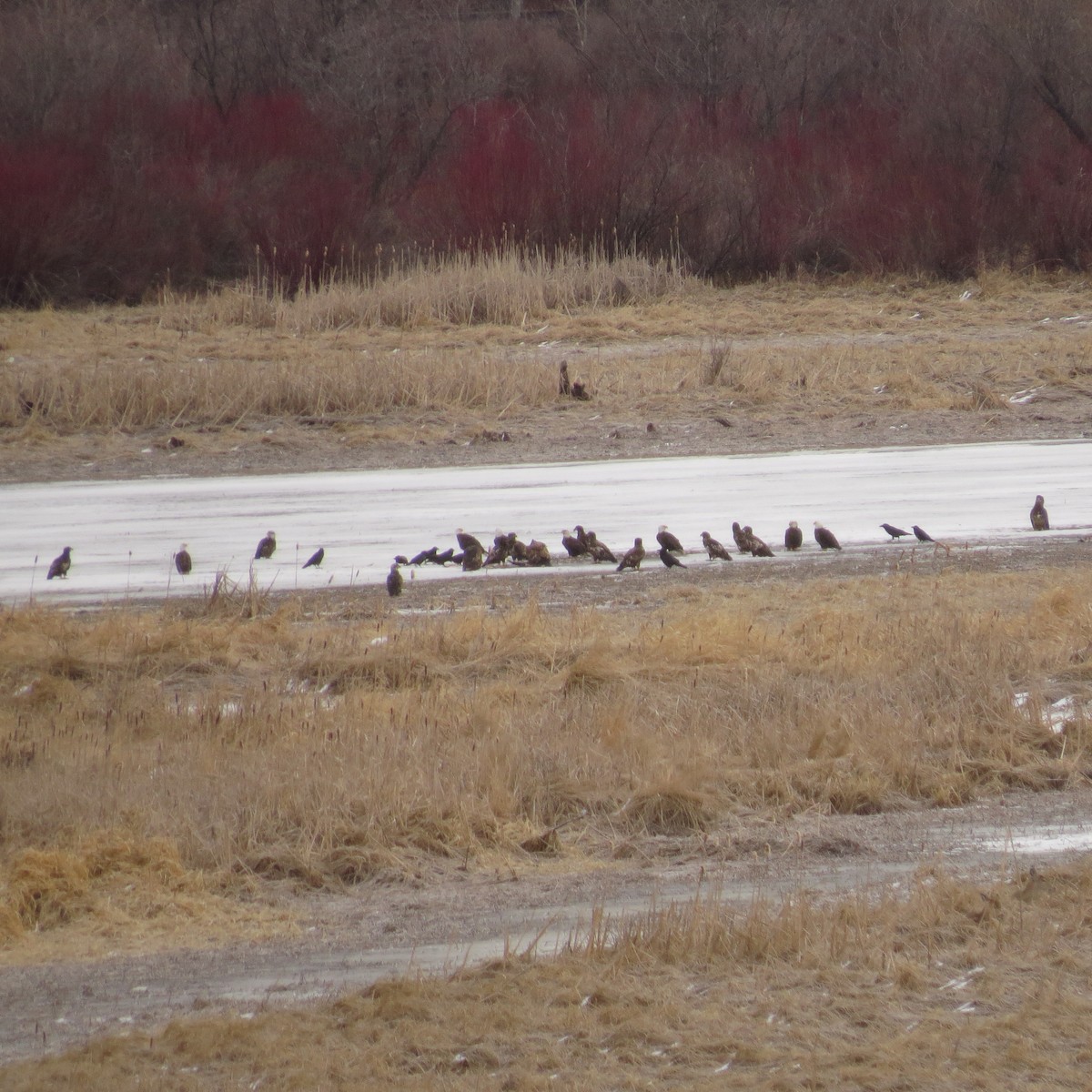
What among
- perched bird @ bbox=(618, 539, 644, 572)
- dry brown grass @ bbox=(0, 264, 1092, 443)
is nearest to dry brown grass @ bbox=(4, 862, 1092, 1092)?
perched bird @ bbox=(618, 539, 644, 572)

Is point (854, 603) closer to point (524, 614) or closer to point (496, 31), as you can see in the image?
point (524, 614)

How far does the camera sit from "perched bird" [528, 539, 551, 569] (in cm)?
1067

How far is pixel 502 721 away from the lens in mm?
7031

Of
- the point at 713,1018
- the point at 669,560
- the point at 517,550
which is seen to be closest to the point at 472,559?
the point at 517,550

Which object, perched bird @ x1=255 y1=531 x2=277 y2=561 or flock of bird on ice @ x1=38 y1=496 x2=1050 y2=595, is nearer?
flock of bird on ice @ x1=38 y1=496 x2=1050 y2=595

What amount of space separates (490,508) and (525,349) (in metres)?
8.26

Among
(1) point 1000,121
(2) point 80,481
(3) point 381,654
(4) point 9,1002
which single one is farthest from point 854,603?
(1) point 1000,121

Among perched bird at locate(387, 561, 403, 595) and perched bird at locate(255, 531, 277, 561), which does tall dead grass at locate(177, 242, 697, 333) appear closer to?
perched bird at locate(255, 531, 277, 561)

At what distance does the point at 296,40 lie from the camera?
→ 3772 centimetres

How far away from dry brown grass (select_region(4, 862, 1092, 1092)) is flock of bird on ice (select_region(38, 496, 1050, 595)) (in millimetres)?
5870

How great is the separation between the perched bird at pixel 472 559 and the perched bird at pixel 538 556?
0.32 m

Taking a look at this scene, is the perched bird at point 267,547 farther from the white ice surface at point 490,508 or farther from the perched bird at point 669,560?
the perched bird at point 669,560

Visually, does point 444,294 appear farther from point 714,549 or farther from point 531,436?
point 714,549

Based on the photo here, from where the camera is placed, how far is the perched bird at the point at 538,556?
1067 centimetres
